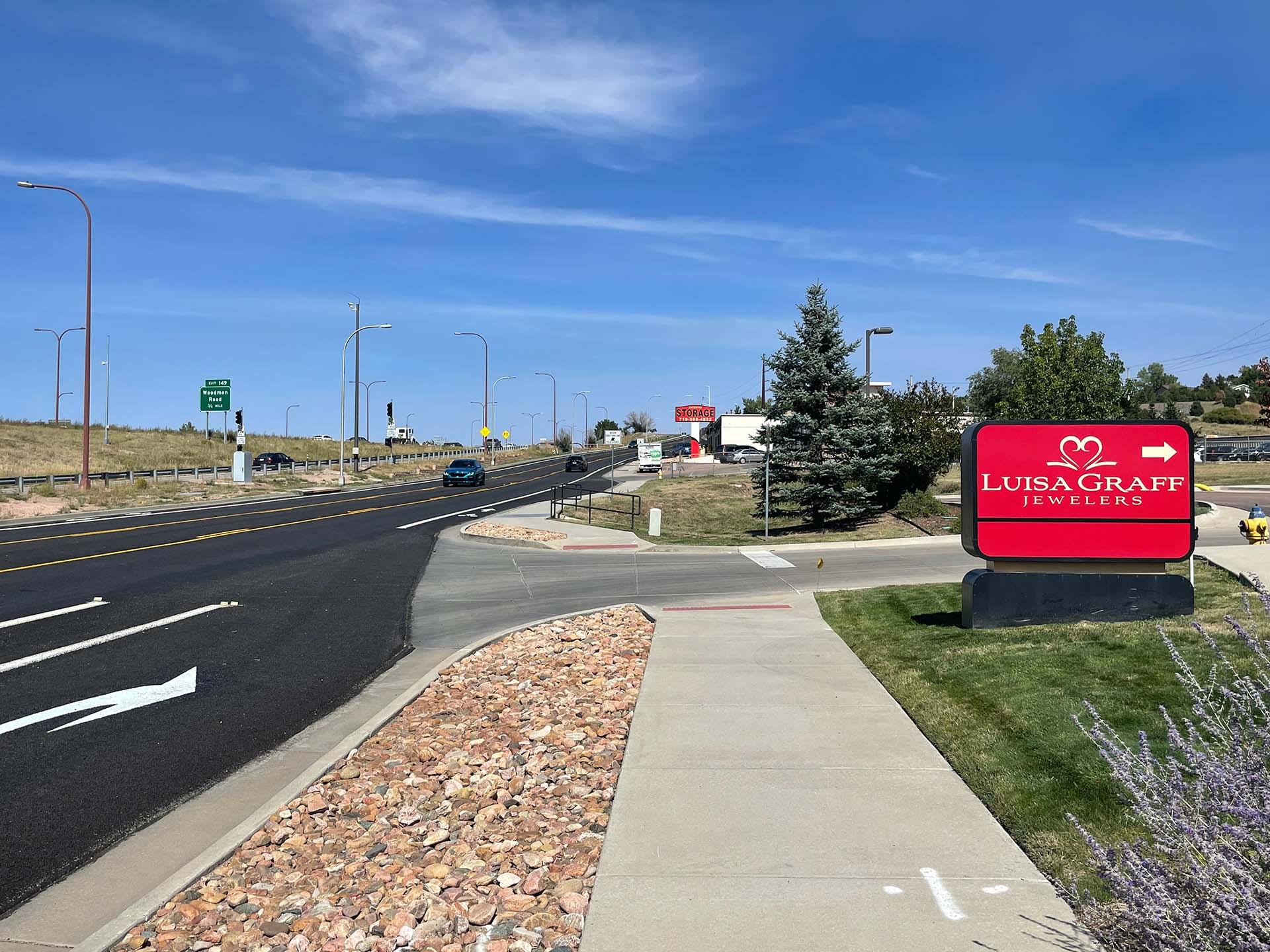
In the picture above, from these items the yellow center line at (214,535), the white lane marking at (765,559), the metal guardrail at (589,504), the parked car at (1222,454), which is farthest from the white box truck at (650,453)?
the white lane marking at (765,559)

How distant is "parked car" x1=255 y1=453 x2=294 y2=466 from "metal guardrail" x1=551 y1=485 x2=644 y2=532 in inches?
1505

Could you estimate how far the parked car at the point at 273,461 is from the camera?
268 feet

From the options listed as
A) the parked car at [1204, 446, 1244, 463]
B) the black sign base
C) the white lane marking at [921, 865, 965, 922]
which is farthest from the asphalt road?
the parked car at [1204, 446, 1244, 463]

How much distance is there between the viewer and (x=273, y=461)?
8394cm

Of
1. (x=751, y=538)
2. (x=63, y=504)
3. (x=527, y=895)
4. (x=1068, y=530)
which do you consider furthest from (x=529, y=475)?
(x=527, y=895)

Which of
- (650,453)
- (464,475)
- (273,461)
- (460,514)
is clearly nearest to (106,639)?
(460,514)

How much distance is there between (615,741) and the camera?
7887 millimetres

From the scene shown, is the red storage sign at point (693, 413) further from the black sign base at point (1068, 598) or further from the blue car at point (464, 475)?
the black sign base at point (1068, 598)

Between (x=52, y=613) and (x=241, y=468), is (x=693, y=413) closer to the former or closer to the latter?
(x=241, y=468)

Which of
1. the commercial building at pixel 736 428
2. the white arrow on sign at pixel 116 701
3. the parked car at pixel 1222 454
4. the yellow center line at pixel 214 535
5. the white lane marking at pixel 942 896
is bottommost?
the yellow center line at pixel 214 535

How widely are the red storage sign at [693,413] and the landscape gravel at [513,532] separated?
299 ft

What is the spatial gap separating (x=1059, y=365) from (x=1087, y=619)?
3610cm

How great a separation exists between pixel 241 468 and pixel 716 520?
96.2ft

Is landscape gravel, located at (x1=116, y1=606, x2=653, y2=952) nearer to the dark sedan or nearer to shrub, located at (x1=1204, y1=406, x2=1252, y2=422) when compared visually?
the dark sedan
